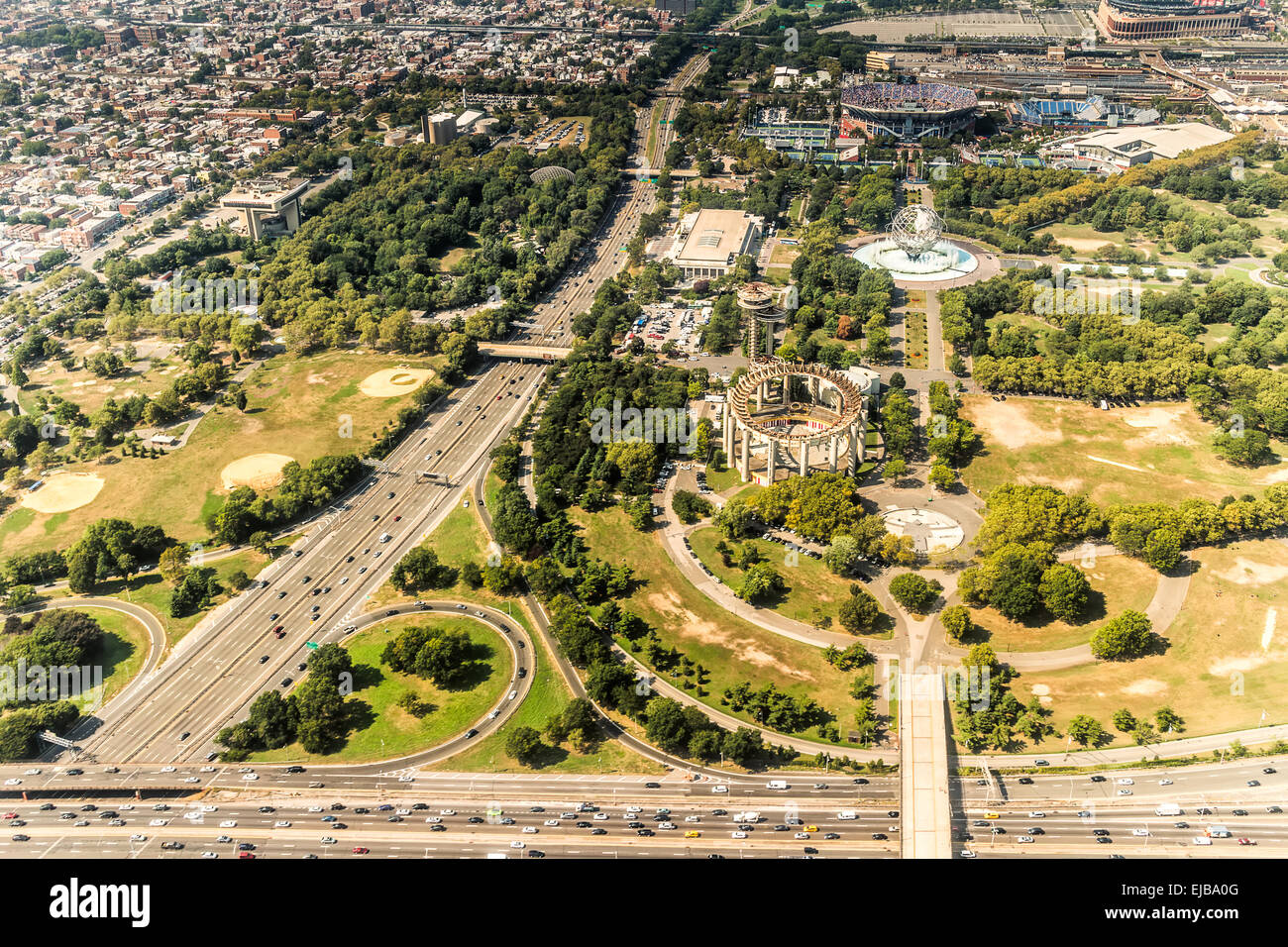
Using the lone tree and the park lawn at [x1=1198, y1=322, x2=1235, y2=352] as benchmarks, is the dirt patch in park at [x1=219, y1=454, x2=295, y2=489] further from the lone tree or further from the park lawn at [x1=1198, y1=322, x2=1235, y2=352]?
the park lawn at [x1=1198, y1=322, x2=1235, y2=352]

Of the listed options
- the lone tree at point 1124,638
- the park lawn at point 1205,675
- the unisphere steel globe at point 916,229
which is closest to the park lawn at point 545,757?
the park lawn at point 1205,675

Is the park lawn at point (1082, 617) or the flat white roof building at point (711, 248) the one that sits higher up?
the flat white roof building at point (711, 248)

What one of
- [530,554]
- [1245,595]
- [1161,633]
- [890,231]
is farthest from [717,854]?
[890,231]

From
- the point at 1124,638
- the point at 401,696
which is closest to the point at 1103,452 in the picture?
the point at 1124,638

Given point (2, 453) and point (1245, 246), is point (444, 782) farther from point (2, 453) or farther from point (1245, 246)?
point (1245, 246)

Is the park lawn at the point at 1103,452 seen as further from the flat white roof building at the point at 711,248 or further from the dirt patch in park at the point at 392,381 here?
the dirt patch in park at the point at 392,381

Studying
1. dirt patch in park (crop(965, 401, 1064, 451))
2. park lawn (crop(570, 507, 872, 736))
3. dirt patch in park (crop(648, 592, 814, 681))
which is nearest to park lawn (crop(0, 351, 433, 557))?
park lawn (crop(570, 507, 872, 736))
